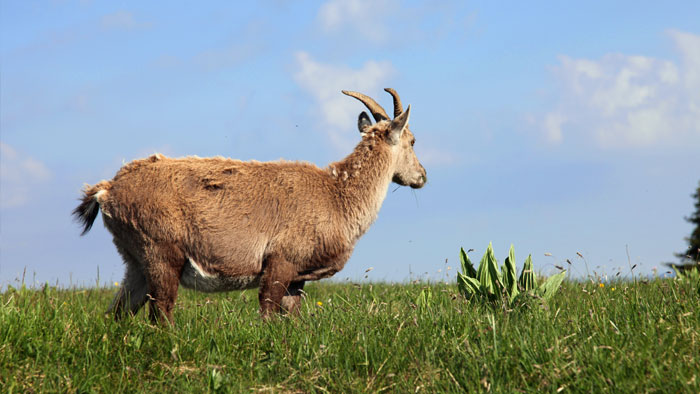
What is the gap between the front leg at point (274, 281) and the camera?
7.42m

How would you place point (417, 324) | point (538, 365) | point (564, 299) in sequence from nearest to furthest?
Result: point (538, 365), point (417, 324), point (564, 299)

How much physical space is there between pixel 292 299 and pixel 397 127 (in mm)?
2713

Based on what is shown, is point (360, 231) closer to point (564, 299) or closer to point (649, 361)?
point (564, 299)

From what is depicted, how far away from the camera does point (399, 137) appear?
8680 millimetres

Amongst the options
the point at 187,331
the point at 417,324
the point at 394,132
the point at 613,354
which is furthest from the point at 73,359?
the point at 394,132

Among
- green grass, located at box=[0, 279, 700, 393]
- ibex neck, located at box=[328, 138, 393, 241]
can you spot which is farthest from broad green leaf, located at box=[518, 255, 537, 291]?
ibex neck, located at box=[328, 138, 393, 241]

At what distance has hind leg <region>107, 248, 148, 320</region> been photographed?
26.1ft

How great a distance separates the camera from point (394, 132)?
28.1 feet

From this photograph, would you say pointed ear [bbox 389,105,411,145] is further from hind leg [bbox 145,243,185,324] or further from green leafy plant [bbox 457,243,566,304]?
hind leg [bbox 145,243,185,324]

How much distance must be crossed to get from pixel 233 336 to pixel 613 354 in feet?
10.5

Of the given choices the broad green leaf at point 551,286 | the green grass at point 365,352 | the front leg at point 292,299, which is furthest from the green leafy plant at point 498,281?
the front leg at point 292,299

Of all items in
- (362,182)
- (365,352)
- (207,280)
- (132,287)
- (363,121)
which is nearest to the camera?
A: (365,352)

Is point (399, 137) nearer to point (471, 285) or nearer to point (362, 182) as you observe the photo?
point (362, 182)

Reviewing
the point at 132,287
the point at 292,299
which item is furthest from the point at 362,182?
the point at 132,287
